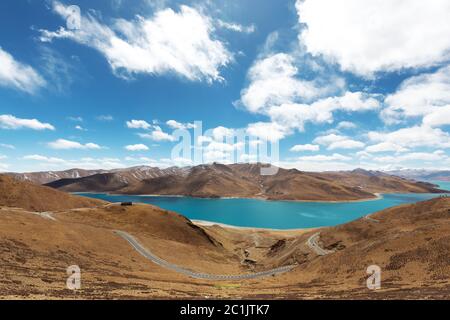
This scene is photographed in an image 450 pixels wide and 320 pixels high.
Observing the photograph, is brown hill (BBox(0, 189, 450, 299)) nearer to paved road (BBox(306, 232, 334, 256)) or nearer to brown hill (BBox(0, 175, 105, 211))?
paved road (BBox(306, 232, 334, 256))

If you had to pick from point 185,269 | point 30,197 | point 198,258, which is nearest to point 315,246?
point 198,258

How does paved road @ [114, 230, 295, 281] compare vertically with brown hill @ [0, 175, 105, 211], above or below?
below

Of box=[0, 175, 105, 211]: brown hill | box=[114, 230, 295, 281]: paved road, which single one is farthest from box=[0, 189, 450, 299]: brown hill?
box=[0, 175, 105, 211]: brown hill

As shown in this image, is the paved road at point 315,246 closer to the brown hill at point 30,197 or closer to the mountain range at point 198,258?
the mountain range at point 198,258

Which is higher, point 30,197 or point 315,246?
point 30,197

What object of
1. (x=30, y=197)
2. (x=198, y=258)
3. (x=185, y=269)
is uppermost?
(x=30, y=197)

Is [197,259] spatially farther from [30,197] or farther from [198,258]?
[30,197]
